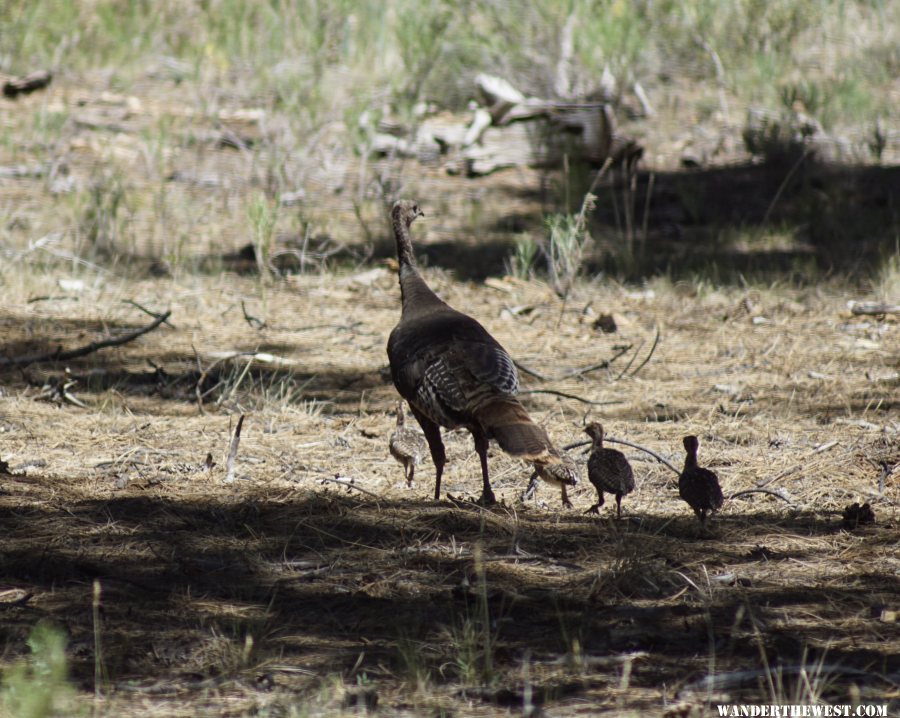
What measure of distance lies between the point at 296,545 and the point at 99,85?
1177 centimetres

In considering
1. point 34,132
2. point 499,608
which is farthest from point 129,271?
point 499,608

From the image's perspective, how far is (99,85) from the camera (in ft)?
47.3

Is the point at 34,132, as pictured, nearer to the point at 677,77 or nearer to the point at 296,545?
the point at 677,77

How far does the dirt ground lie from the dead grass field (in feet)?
0.06

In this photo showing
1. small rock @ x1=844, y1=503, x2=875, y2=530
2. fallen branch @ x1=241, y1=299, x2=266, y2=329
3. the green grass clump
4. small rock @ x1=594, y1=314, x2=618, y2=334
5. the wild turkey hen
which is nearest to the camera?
the green grass clump

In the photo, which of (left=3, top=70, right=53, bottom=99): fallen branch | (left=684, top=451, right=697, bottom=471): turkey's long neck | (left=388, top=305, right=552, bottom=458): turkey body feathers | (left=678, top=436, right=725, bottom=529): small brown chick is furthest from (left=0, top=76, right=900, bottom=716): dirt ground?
(left=3, top=70, right=53, bottom=99): fallen branch

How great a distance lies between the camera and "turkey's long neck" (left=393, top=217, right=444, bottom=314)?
5656 millimetres

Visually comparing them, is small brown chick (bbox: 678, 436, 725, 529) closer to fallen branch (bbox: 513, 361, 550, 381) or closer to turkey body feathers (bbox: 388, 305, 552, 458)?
turkey body feathers (bbox: 388, 305, 552, 458)

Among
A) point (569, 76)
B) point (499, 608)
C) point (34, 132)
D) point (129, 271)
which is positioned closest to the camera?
point (499, 608)

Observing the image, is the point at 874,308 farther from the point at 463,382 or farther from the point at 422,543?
the point at 422,543

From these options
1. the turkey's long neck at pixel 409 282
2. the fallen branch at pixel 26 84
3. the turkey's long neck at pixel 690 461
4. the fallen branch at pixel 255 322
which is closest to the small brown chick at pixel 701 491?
the turkey's long neck at pixel 690 461

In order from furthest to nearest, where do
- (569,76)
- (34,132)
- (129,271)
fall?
(569,76) < (34,132) < (129,271)

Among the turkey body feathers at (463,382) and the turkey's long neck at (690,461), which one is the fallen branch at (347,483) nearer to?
the turkey body feathers at (463,382)

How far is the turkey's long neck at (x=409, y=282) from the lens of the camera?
5.66m
